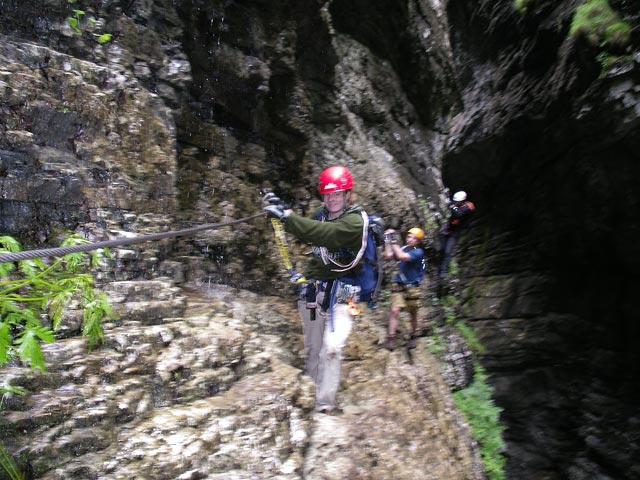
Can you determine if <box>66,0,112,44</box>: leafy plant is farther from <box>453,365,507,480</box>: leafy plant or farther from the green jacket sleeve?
<box>453,365,507,480</box>: leafy plant

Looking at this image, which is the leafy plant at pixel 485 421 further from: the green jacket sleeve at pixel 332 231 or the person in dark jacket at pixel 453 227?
the green jacket sleeve at pixel 332 231

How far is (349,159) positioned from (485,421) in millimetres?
6587

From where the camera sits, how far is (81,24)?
234 inches

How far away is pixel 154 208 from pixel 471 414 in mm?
6914

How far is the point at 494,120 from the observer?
341 inches

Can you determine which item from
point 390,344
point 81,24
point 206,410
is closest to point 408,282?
point 390,344

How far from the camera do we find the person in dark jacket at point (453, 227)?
9.59 m

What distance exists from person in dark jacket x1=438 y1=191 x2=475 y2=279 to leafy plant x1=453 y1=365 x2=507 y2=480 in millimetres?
2985

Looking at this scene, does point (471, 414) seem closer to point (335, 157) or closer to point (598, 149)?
point (598, 149)

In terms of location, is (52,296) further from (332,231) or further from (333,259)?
(333,259)

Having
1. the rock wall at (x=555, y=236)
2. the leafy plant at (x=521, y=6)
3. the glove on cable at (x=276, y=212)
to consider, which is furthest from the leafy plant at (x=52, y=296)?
the leafy plant at (x=521, y=6)

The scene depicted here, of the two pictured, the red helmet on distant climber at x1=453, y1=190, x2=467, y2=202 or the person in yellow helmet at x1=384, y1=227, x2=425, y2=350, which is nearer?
the person in yellow helmet at x1=384, y1=227, x2=425, y2=350

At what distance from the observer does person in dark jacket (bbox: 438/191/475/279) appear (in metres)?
9.59

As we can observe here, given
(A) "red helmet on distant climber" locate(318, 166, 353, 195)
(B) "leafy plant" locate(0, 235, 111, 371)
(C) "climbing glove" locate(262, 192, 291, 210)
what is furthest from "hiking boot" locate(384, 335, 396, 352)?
(B) "leafy plant" locate(0, 235, 111, 371)
